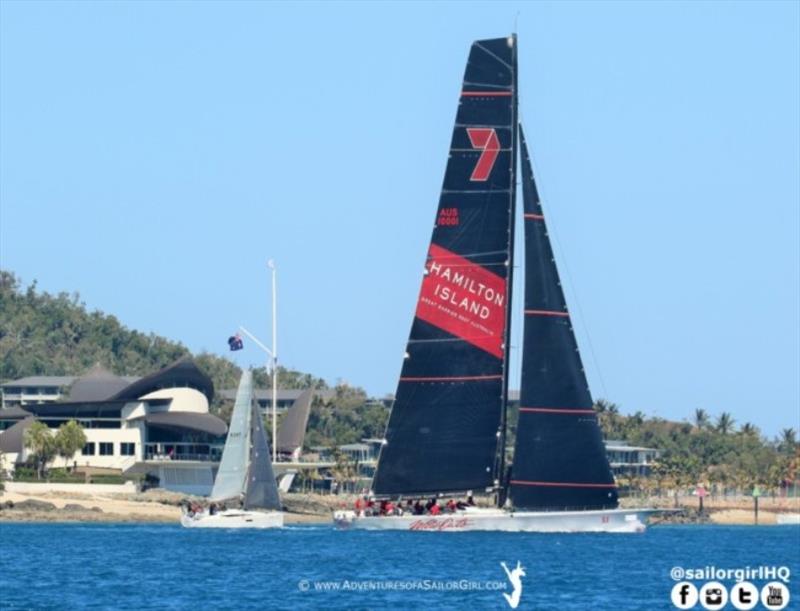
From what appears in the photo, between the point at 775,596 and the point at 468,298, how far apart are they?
23.5 meters

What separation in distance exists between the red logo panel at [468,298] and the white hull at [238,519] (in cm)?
2223

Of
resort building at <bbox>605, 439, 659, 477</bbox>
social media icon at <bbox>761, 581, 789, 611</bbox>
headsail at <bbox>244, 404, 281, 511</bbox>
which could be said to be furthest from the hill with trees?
social media icon at <bbox>761, 581, 789, 611</bbox>

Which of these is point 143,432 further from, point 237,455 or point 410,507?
point 410,507

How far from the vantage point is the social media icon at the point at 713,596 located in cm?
4275

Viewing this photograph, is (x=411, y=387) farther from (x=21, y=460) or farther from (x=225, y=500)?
(x=21, y=460)

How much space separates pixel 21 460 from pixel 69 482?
1010cm

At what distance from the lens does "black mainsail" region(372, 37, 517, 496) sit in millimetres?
68250

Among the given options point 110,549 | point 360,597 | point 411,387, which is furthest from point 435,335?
point 360,597

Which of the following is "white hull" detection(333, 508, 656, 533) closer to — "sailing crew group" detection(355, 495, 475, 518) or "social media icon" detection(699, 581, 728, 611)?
"sailing crew group" detection(355, 495, 475, 518)

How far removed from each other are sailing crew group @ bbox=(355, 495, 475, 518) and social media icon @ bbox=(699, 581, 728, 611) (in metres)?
20.8

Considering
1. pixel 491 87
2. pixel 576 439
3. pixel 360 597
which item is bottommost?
pixel 360 597

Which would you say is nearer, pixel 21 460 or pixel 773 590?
pixel 773 590

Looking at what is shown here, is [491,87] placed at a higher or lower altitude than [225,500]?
higher

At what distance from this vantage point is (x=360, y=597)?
48.1m
